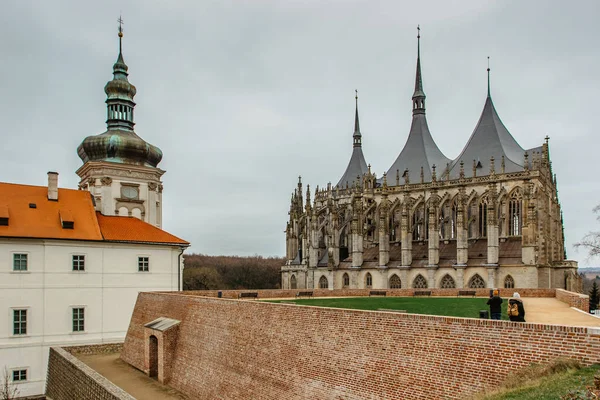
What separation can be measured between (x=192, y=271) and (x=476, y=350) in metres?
68.0

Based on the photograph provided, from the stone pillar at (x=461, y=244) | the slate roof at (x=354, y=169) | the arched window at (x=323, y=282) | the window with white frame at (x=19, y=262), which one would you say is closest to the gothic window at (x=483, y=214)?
the stone pillar at (x=461, y=244)

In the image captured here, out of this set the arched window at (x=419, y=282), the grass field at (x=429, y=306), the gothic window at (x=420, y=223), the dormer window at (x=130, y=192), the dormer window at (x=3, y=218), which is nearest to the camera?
the grass field at (x=429, y=306)

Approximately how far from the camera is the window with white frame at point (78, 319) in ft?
85.8

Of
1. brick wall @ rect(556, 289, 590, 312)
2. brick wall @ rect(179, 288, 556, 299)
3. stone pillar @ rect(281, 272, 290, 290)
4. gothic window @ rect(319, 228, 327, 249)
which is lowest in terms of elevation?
stone pillar @ rect(281, 272, 290, 290)

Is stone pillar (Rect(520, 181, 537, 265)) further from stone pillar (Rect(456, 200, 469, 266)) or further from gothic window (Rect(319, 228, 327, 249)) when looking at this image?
gothic window (Rect(319, 228, 327, 249))

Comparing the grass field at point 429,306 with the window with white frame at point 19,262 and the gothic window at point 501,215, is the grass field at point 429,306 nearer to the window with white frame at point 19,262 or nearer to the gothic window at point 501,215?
the window with white frame at point 19,262

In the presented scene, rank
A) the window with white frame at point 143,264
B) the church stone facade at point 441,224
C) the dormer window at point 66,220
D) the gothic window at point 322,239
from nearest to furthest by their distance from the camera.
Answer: the dormer window at point 66,220 < the window with white frame at point 143,264 < the church stone facade at point 441,224 < the gothic window at point 322,239

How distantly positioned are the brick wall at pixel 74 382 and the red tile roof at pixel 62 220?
618 centimetres

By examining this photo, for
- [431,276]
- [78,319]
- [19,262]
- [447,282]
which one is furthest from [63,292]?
[447,282]

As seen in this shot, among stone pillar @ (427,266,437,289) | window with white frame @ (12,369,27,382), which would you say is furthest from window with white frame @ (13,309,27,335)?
stone pillar @ (427,266,437,289)

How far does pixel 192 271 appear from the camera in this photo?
74.1 metres

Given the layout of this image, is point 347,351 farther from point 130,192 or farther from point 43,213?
point 130,192

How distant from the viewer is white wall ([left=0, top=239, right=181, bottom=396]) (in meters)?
24.5

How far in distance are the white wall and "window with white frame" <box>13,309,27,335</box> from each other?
0.64 ft
